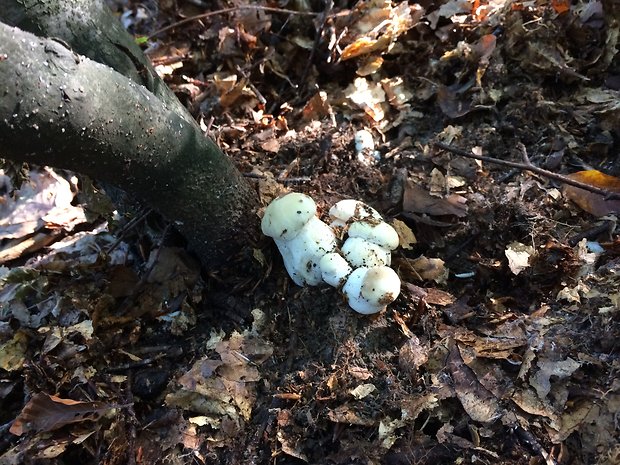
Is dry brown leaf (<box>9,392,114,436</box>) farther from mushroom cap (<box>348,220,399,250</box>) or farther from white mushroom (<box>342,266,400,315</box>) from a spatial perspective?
mushroom cap (<box>348,220,399,250</box>)

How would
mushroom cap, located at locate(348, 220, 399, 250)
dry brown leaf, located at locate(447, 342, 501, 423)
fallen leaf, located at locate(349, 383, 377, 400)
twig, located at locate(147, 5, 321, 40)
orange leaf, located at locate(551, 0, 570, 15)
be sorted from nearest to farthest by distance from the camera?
dry brown leaf, located at locate(447, 342, 501, 423) → fallen leaf, located at locate(349, 383, 377, 400) → mushroom cap, located at locate(348, 220, 399, 250) → orange leaf, located at locate(551, 0, 570, 15) → twig, located at locate(147, 5, 321, 40)

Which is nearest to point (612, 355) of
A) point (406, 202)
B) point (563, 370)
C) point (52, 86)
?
point (563, 370)

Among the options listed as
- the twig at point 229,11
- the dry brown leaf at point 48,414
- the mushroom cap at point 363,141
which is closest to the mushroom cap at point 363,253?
the mushroom cap at point 363,141

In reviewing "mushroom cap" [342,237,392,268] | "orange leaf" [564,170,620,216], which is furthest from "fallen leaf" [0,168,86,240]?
"orange leaf" [564,170,620,216]

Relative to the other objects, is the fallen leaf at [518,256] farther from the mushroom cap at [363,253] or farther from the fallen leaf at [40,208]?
the fallen leaf at [40,208]

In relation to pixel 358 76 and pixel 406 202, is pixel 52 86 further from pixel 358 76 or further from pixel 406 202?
pixel 358 76

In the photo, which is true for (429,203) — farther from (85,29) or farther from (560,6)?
(85,29)
